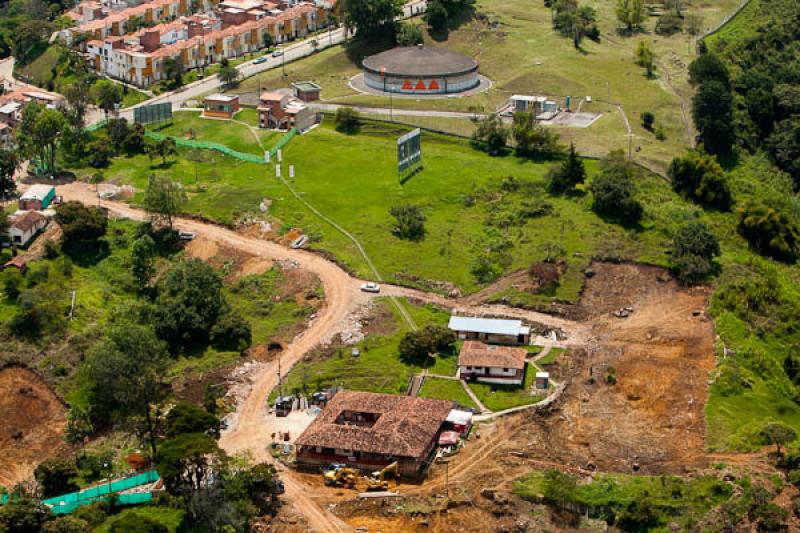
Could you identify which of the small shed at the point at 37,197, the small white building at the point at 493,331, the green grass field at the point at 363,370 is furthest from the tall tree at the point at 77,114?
the small white building at the point at 493,331

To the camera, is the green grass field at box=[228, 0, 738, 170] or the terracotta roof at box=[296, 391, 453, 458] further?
the green grass field at box=[228, 0, 738, 170]

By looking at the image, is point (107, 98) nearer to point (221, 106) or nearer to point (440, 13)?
point (221, 106)

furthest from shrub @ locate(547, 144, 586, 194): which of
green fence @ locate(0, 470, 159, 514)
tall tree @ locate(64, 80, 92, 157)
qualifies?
green fence @ locate(0, 470, 159, 514)

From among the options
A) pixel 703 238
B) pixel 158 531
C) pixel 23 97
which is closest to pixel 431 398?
pixel 158 531

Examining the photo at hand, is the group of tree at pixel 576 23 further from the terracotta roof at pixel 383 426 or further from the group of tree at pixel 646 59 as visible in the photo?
the terracotta roof at pixel 383 426

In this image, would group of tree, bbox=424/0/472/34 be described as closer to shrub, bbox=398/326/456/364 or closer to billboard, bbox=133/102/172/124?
billboard, bbox=133/102/172/124

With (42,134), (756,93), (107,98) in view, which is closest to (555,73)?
(756,93)
